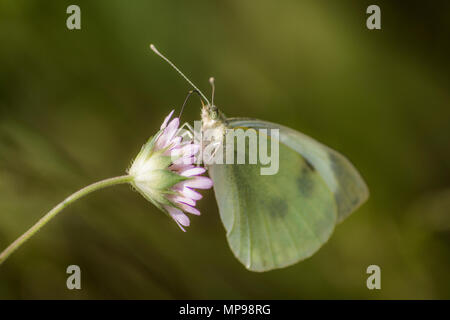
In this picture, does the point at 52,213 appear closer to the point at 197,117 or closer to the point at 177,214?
the point at 177,214

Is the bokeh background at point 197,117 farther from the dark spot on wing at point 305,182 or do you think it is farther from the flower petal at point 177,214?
the flower petal at point 177,214

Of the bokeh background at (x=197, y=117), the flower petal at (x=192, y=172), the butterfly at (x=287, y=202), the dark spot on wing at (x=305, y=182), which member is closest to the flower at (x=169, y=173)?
the flower petal at (x=192, y=172)

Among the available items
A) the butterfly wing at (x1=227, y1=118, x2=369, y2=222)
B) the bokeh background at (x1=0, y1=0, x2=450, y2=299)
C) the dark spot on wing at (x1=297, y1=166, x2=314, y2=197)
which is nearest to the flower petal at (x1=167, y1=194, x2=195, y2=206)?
the butterfly wing at (x1=227, y1=118, x2=369, y2=222)

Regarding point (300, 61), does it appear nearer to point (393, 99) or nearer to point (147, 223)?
point (393, 99)

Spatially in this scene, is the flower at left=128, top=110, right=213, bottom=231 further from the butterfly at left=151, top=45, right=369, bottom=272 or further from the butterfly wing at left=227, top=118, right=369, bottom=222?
the butterfly wing at left=227, top=118, right=369, bottom=222

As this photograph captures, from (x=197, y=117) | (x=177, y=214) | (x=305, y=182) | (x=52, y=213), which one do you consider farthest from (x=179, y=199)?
(x=197, y=117)

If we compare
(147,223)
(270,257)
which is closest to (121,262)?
(147,223)
